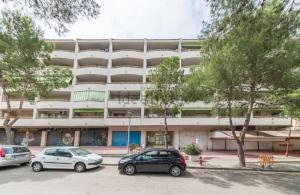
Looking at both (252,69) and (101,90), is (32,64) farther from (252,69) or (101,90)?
(252,69)

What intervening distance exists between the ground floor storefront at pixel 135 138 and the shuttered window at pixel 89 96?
182 inches

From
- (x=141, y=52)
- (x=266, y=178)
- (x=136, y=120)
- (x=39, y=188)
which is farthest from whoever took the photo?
(x=141, y=52)

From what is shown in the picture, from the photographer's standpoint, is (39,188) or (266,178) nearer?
(39,188)

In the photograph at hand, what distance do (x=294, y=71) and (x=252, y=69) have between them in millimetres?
3340

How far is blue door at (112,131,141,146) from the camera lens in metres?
31.8

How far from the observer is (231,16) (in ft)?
22.7

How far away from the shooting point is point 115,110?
107 ft

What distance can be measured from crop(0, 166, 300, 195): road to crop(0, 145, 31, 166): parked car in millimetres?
735

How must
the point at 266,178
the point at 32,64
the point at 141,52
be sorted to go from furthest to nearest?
the point at 141,52
the point at 32,64
the point at 266,178

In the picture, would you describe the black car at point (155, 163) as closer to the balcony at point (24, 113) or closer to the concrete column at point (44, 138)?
the concrete column at point (44, 138)

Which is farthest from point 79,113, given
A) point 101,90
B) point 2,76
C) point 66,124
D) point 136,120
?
point 2,76

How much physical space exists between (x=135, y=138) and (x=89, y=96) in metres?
8.73

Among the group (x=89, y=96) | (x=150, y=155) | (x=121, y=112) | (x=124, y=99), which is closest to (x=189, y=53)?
(x=124, y=99)

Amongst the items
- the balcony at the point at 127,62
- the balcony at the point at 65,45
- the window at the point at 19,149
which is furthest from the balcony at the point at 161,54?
the window at the point at 19,149
